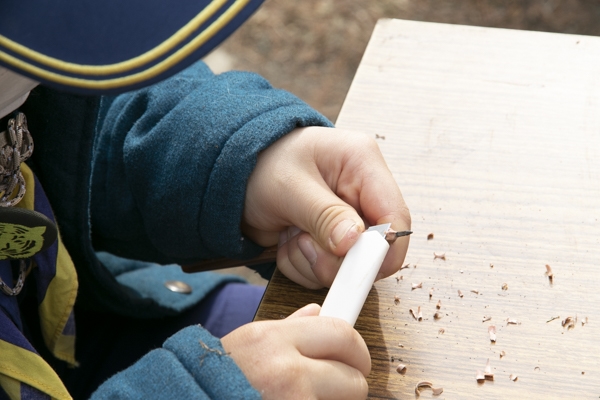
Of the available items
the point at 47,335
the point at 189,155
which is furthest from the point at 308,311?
the point at 47,335

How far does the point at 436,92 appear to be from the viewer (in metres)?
0.82

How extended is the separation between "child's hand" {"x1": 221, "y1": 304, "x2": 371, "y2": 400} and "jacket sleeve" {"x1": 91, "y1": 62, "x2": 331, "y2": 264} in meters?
0.20

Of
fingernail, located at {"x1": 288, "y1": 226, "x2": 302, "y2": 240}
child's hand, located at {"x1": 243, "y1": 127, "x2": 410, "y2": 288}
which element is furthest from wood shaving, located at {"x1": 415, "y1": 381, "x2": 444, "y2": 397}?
fingernail, located at {"x1": 288, "y1": 226, "x2": 302, "y2": 240}

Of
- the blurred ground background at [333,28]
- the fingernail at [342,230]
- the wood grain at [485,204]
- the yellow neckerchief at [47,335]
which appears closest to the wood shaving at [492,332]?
the wood grain at [485,204]

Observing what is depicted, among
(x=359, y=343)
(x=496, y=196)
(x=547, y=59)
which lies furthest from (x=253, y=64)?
(x=359, y=343)

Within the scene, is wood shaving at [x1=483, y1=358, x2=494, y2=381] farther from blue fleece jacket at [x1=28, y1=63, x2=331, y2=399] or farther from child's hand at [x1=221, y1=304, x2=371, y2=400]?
blue fleece jacket at [x1=28, y1=63, x2=331, y2=399]

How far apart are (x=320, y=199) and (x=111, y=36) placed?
0.26m

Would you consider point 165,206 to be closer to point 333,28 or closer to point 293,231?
point 293,231

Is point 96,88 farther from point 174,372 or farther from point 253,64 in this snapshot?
point 253,64

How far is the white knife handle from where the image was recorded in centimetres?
56

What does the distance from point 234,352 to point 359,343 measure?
0.32 ft

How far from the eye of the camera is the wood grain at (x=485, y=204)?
551 millimetres

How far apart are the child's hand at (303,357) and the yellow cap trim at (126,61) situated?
0.22 m

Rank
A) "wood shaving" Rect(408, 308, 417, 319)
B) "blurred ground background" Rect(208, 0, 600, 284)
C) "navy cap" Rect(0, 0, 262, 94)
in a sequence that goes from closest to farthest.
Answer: "navy cap" Rect(0, 0, 262, 94) → "wood shaving" Rect(408, 308, 417, 319) → "blurred ground background" Rect(208, 0, 600, 284)
